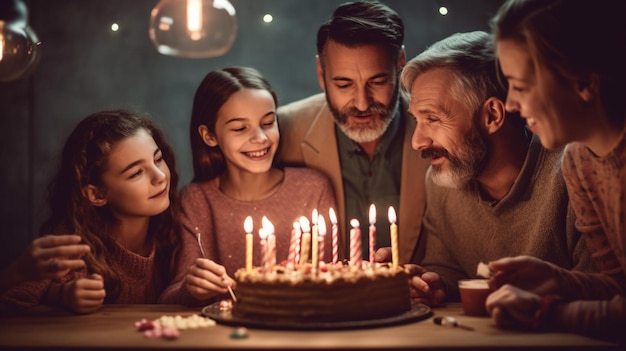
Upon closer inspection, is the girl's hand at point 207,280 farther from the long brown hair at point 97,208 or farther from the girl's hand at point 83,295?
the long brown hair at point 97,208

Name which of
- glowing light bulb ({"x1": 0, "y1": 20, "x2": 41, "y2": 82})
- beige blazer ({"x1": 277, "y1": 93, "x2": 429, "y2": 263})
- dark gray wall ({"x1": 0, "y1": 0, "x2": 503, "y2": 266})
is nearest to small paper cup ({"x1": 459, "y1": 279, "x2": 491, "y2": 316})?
beige blazer ({"x1": 277, "y1": 93, "x2": 429, "y2": 263})

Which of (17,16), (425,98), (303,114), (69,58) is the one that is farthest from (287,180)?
(69,58)

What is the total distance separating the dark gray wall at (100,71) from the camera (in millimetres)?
5453

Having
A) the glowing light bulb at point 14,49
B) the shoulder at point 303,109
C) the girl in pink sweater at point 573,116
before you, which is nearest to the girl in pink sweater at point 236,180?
the shoulder at point 303,109

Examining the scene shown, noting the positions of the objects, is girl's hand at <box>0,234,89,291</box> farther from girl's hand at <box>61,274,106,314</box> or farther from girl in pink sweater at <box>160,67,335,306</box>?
girl in pink sweater at <box>160,67,335,306</box>

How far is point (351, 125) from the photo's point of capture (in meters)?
4.27

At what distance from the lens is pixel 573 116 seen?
9.00ft

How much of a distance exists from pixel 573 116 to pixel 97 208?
102 inches

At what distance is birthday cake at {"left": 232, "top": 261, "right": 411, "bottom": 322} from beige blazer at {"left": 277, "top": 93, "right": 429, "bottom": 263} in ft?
4.50

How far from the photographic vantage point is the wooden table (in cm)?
245

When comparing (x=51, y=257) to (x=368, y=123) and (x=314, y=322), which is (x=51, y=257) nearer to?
(x=314, y=322)

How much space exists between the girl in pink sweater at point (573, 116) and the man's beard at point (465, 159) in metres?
0.80

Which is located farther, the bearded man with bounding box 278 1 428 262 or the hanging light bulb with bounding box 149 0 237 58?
the bearded man with bounding box 278 1 428 262

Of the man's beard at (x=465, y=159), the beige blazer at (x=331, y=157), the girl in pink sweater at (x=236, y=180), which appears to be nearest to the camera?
→ the man's beard at (x=465, y=159)
